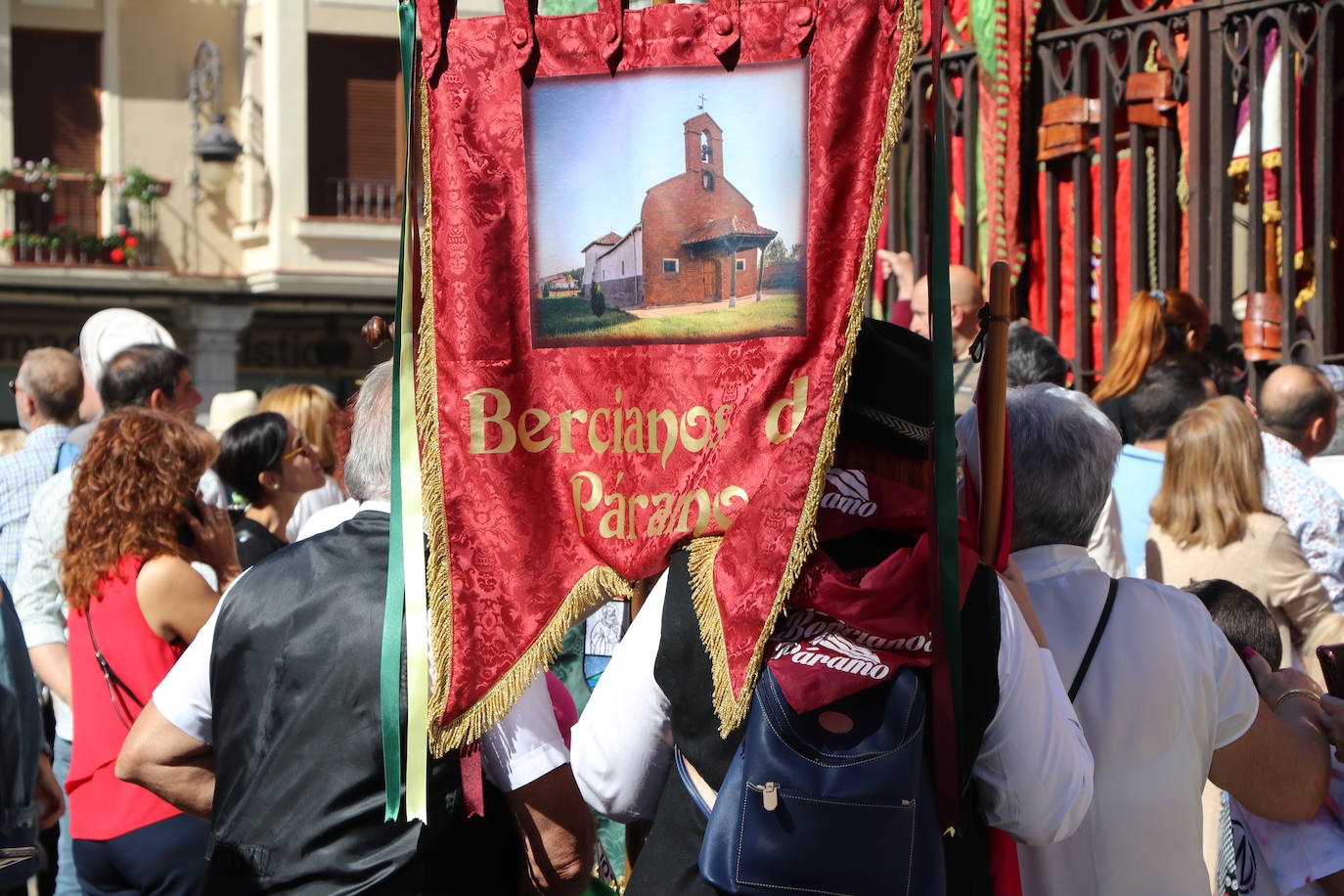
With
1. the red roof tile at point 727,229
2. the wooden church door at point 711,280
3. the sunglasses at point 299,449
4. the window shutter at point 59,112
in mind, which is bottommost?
the sunglasses at point 299,449

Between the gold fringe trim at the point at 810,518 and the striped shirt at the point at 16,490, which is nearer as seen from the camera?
the gold fringe trim at the point at 810,518

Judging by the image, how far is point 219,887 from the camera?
106 inches

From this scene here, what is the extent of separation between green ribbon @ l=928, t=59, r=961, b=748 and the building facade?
53.6 feet

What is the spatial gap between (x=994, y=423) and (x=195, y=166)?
18.0 m

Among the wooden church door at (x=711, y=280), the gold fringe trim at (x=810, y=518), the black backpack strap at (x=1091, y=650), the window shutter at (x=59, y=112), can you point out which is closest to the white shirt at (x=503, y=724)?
the gold fringe trim at (x=810, y=518)

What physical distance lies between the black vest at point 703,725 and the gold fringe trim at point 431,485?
0.41 m

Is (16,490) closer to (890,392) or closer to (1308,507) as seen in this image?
(890,392)

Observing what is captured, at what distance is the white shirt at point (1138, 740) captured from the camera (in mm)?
2525

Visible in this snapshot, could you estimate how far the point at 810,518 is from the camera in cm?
222

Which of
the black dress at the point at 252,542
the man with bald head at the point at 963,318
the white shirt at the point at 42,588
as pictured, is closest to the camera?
the white shirt at the point at 42,588

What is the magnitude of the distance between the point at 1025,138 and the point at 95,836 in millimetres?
5234

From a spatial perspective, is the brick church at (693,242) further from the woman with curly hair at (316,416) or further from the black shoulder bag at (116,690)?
the woman with curly hair at (316,416)

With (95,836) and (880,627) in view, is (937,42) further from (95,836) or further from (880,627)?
(95,836)

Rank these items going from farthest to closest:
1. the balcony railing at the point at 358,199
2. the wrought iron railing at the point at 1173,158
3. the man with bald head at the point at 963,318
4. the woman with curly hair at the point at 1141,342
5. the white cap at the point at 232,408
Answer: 1. the balcony railing at the point at 358,199
2. the white cap at the point at 232,408
3. the wrought iron railing at the point at 1173,158
4. the woman with curly hair at the point at 1141,342
5. the man with bald head at the point at 963,318
